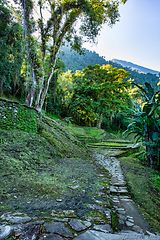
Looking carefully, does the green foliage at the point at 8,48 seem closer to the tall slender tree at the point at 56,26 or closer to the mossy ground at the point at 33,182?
the tall slender tree at the point at 56,26

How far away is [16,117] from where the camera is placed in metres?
3.97

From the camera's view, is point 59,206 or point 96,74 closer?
point 59,206

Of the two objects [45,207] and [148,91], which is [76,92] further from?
[45,207]

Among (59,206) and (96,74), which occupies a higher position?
(96,74)

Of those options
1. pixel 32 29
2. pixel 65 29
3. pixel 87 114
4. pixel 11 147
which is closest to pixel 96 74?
pixel 87 114

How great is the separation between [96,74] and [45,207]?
50.5 ft

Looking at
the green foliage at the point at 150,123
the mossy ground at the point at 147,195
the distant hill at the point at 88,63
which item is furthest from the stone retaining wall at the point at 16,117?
the distant hill at the point at 88,63

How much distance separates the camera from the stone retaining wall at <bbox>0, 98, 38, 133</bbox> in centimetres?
367

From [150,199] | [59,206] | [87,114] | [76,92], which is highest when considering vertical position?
[76,92]

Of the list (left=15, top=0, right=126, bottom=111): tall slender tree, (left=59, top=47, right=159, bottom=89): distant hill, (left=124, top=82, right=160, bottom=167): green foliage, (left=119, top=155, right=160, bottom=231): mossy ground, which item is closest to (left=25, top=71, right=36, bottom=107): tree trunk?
(left=15, top=0, right=126, bottom=111): tall slender tree

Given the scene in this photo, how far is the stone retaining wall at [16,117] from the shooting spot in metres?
3.67

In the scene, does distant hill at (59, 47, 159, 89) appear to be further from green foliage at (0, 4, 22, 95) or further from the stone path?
the stone path

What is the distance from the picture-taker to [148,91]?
485 cm

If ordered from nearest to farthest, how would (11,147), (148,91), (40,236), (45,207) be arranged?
(40,236) → (45,207) → (11,147) → (148,91)
